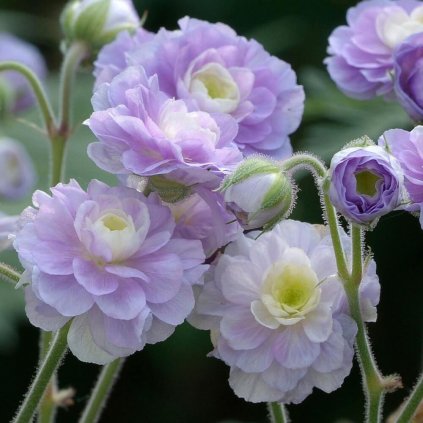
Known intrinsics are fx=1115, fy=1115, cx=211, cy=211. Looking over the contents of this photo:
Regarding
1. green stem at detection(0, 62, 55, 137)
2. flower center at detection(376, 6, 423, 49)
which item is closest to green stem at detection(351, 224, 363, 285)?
flower center at detection(376, 6, 423, 49)

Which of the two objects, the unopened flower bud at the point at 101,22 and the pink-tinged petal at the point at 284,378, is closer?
the pink-tinged petal at the point at 284,378

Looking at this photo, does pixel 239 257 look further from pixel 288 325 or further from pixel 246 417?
pixel 246 417

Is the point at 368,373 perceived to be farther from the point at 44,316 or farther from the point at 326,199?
the point at 44,316

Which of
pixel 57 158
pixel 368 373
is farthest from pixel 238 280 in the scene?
pixel 57 158

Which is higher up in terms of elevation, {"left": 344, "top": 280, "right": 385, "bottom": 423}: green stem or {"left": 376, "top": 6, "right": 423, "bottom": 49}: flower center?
{"left": 376, "top": 6, "right": 423, "bottom": 49}: flower center

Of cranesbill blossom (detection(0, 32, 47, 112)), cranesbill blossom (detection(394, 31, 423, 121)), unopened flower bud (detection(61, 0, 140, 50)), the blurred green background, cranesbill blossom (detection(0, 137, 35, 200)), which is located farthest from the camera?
the blurred green background

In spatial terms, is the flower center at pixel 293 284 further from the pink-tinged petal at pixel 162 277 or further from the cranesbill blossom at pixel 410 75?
the cranesbill blossom at pixel 410 75

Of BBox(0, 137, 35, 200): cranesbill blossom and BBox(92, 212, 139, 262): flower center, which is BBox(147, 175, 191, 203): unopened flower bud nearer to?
BBox(92, 212, 139, 262): flower center

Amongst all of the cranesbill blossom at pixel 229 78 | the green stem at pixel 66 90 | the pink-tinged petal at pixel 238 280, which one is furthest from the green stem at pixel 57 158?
the pink-tinged petal at pixel 238 280
